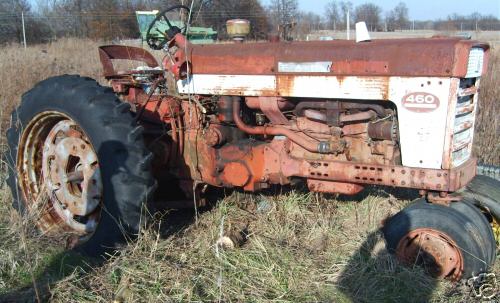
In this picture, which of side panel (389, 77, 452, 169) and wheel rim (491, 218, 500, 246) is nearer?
side panel (389, 77, 452, 169)

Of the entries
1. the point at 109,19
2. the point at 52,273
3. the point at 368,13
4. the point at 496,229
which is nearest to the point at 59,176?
the point at 52,273

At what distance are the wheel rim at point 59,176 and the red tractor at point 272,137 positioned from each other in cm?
1

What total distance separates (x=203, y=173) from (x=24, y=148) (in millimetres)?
1469

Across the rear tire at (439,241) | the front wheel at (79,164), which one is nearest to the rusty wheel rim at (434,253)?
the rear tire at (439,241)

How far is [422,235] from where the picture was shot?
3320mm

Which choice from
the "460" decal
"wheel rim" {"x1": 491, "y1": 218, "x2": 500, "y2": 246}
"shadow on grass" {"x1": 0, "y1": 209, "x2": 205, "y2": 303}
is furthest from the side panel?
"shadow on grass" {"x1": 0, "y1": 209, "x2": 205, "y2": 303}

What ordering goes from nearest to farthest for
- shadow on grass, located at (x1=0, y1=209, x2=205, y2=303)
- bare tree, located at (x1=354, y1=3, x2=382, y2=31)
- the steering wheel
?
shadow on grass, located at (x1=0, y1=209, x2=205, y2=303) < the steering wheel < bare tree, located at (x1=354, y1=3, x2=382, y2=31)

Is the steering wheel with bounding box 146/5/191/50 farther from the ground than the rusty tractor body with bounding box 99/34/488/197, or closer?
farther from the ground

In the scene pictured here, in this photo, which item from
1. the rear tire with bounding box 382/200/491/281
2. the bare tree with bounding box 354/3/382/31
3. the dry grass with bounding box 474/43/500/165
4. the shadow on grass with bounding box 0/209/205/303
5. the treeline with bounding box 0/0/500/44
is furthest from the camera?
the bare tree with bounding box 354/3/382/31

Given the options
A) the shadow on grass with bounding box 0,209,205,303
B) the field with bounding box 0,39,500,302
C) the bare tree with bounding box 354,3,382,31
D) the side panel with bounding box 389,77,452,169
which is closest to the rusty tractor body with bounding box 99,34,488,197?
the side panel with bounding box 389,77,452,169

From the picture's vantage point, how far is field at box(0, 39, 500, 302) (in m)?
3.11

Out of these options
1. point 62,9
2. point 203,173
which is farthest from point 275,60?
point 62,9

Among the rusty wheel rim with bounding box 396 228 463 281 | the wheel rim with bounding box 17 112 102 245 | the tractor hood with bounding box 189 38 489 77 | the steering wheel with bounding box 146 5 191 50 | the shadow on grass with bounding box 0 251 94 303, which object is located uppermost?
the steering wheel with bounding box 146 5 191 50

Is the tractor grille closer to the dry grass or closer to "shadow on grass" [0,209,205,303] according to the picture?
"shadow on grass" [0,209,205,303]
